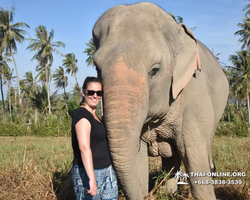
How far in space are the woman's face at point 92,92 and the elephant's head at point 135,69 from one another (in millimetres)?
96

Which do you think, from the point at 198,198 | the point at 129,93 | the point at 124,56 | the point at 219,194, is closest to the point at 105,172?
the point at 129,93

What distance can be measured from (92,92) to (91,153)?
47cm

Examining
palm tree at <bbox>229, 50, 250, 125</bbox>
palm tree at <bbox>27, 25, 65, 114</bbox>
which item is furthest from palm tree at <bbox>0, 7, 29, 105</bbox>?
palm tree at <bbox>229, 50, 250, 125</bbox>

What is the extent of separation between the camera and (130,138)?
2.04 meters

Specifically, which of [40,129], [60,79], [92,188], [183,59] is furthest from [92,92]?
[60,79]

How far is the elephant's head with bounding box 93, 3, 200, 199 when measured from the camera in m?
2.02

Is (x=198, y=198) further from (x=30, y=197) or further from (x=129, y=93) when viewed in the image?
(x=30, y=197)

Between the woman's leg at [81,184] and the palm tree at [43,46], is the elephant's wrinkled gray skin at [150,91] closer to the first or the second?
the woman's leg at [81,184]

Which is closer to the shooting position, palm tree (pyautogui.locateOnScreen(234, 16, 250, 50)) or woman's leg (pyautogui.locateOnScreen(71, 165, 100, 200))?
woman's leg (pyautogui.locateOnScreen(71, 165, 100, 200))

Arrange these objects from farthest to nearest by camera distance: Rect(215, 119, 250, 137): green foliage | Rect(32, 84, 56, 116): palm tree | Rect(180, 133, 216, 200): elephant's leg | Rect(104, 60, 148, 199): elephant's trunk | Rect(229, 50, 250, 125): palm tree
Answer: Rect(32, 84, 56, 116): palm tree, Rect(229, 50, 250, 125): palm tree, Rect(215, 119, 250, 137): green foliage, Rect(180, 133, 216, 200): elephant's leg, Rect(104, 60, 148, 199): elephant's trunk

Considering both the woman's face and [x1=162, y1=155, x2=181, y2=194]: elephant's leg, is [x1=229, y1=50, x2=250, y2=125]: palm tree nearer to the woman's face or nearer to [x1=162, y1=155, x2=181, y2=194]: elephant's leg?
[x1=162, y1=155, x2=181, y2=194]: elephant's leg

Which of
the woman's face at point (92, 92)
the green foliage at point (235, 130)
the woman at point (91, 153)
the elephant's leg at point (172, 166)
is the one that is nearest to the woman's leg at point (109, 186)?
the woman at point (91, 153)

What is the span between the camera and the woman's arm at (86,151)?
216 centimetres

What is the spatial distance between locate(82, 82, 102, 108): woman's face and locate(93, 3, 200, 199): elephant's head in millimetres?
96
